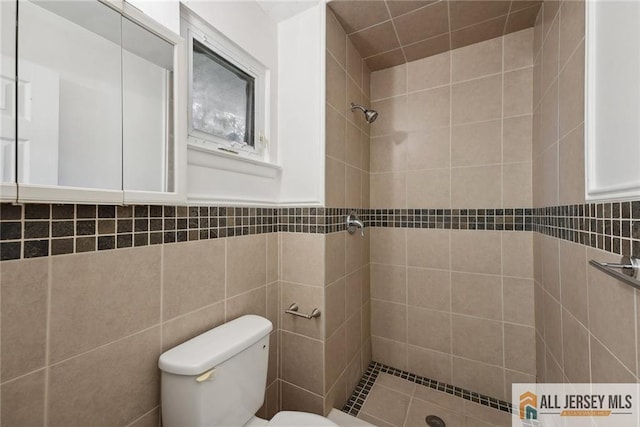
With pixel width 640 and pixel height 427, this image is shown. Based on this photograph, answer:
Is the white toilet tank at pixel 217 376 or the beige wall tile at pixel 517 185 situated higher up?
the beige wall tile at pixel 517 185

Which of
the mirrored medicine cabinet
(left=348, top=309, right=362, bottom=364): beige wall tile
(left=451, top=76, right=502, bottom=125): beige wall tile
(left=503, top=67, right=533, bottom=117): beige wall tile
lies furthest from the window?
(left=503, top=67, right=533, bottom=117): beige wall tile

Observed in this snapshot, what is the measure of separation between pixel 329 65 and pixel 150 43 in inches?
32.3

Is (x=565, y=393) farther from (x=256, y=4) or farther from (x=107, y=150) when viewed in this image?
(x=256, y=4)

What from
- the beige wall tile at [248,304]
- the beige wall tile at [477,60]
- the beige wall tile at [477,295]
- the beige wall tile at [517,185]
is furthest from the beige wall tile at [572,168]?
the beige wall tile at [248,304]

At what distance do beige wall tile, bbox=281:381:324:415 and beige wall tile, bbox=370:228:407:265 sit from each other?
92 cm

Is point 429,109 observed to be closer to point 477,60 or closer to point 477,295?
point 477,60

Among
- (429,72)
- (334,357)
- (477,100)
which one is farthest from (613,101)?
(334,357)

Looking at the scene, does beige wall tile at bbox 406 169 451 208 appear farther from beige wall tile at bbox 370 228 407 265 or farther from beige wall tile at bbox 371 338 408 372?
beige wall tile at bbox 371 338 408 372

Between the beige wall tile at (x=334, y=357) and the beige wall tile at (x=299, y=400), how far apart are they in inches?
3.4

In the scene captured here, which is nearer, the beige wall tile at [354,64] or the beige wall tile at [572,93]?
the beige wall tile at [572,93]

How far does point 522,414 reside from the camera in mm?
1383

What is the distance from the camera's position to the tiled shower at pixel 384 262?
24.8 inches

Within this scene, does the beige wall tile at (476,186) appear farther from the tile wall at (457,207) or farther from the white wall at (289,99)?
the white wall at (289,99)

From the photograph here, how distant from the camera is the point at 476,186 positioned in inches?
60.7
